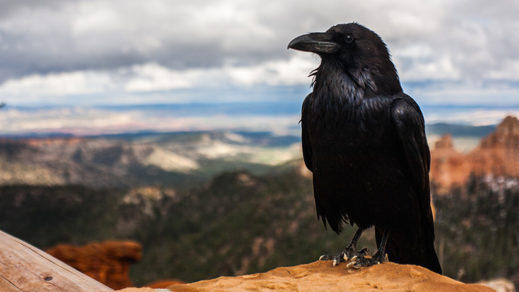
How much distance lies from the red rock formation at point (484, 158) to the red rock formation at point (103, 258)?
155 feet

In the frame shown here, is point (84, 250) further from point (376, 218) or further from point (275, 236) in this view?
point (275, 236)

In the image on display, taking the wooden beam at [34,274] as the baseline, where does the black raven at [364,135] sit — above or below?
above

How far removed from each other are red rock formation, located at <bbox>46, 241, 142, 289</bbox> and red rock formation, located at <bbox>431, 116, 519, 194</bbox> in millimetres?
47116

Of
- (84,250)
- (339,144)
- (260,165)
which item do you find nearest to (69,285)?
(339,144)

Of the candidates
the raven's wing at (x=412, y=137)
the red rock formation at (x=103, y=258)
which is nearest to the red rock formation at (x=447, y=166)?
the red rock formation at (x=103, y=258)

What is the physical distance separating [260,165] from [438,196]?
6680 centimetres

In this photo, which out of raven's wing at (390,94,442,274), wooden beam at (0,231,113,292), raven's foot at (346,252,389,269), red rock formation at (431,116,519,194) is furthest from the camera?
red rock formation at (431,116,519,194)

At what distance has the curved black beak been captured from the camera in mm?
5930

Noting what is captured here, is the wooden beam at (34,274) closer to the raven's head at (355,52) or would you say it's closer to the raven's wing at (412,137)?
the raven's head at (355,52)

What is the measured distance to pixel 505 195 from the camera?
52.6 meters

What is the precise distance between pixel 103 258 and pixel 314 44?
616 inches

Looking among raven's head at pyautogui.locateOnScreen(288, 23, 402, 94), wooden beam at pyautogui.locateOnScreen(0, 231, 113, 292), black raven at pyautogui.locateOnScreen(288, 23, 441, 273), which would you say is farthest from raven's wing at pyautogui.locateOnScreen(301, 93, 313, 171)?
wooden beam at pyautogui.locateOnScreen(0, 231, 113, 292)

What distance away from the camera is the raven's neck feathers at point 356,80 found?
5.90 m

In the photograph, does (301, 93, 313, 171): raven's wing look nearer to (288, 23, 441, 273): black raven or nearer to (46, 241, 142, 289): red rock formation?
(288, 23, 441, 273): black raven
